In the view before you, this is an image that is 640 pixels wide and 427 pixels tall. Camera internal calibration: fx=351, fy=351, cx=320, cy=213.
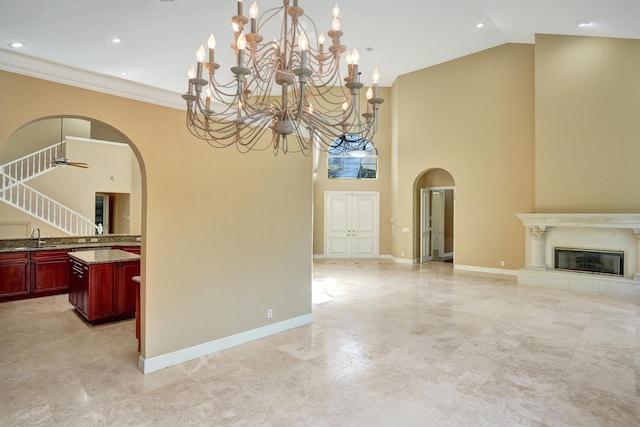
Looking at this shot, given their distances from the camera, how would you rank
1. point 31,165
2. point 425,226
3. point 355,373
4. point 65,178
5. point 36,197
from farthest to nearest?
1. point 425,226
2. point 65,178
3. point 31,165
4. point 36,197
5. point 355,373

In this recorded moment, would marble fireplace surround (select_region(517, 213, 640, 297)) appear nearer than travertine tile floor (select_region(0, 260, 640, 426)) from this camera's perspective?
No

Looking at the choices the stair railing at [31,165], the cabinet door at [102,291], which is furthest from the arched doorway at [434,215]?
the stair railing at [31,165]

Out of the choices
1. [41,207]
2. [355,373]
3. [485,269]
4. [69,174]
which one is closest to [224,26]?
[355,373]

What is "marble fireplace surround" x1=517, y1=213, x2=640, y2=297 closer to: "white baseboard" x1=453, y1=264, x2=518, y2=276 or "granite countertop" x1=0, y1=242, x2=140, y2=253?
"white baseboard" x1=453, y1=264, x2=518, y2=276

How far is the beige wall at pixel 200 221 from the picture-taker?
314 centimetres

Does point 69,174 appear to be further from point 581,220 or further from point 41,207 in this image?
point 581,220

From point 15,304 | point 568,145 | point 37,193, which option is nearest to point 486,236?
point 568,145

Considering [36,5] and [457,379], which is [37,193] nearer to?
[36,5]

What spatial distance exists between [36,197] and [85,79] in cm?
784

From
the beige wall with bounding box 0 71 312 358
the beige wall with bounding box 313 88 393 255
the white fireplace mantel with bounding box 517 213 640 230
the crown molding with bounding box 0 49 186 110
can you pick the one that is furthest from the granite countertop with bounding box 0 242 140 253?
the white fireplace mantel with bounding box 517 213 640 230

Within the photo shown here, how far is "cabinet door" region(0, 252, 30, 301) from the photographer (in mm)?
5902

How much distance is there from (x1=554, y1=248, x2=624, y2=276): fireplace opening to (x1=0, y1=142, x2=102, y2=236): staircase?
437 inches

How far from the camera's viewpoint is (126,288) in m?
5.08

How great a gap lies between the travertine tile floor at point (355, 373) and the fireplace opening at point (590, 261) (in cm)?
179
